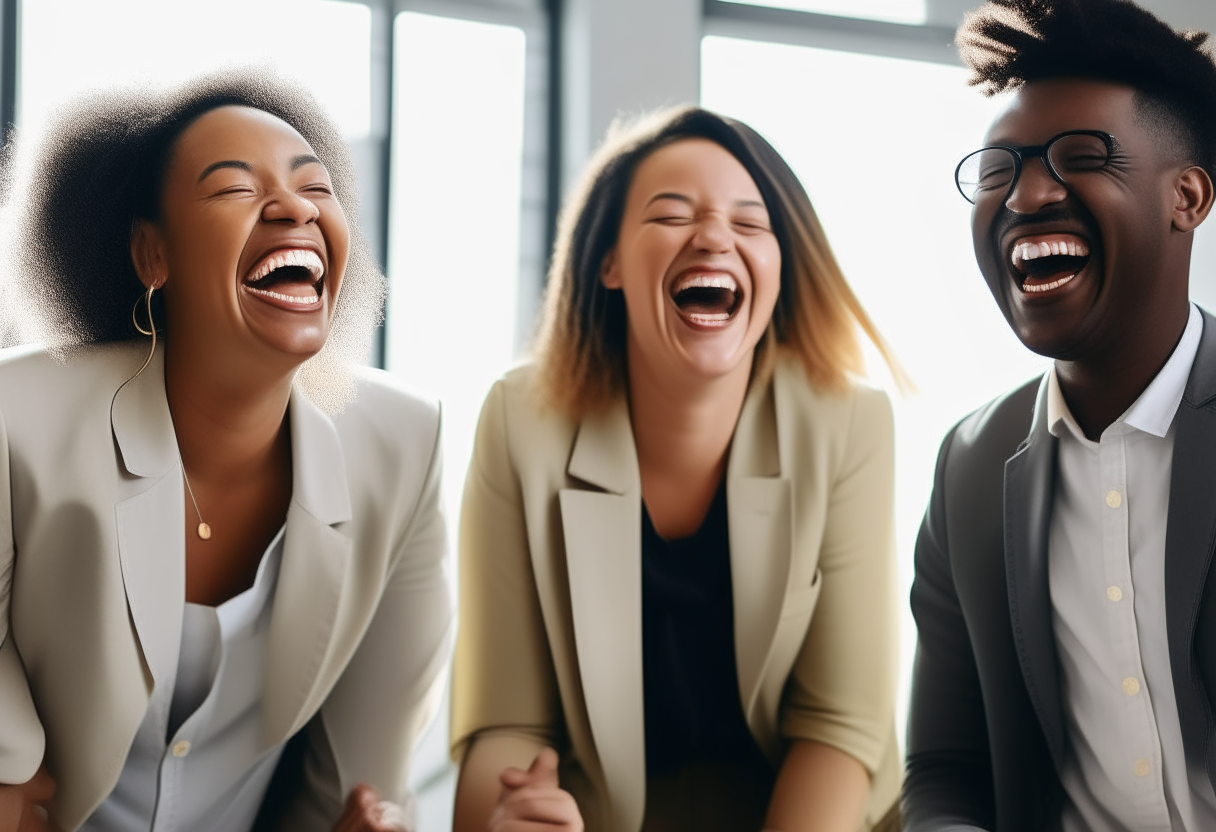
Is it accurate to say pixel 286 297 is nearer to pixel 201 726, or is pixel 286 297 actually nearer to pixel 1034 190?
pixel 201 726

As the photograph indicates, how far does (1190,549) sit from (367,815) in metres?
0.92

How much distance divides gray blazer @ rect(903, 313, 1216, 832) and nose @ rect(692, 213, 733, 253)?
A: 0.38 meters

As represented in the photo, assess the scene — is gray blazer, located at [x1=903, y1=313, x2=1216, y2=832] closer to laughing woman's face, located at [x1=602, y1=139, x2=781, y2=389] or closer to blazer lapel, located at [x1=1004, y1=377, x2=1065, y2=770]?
blazer lapel, located at [x1=1004, y1=377, x2=1065, y2=770]

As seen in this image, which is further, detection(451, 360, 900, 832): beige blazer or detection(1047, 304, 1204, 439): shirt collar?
detection(451, 360, 900, 832): beige blazer

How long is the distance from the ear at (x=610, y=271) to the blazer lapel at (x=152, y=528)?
0.55 meters

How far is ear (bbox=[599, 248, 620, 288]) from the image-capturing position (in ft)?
4.93

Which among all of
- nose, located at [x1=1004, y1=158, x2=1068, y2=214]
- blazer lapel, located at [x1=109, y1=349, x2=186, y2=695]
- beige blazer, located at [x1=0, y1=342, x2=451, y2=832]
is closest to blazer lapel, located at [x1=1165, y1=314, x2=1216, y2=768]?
nose, located at [x1=1004, y1=158, x2=1068, y2=214]

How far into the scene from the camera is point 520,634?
4.84 feet

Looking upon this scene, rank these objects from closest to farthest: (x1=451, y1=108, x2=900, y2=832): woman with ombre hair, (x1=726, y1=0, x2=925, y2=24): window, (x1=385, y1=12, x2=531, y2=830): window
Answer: (x1=451, y1=108, x2=900, y2=832): woman with ombre hair → (x1=385, y1=12, x2=531, y2=830): window → (x1=726, y1=0, x2=925, y2=24): window

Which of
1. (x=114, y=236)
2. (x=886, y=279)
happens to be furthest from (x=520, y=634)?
(x=886, y=279)

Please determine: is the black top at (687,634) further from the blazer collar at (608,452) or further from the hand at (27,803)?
the hand at (27,803)

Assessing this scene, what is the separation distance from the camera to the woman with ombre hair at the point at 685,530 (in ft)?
4.73

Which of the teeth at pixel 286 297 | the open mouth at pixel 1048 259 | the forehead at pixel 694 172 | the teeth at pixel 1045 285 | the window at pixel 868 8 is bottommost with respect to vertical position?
the teeth at pixel 286 297

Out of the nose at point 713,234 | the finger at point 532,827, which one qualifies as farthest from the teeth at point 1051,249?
the finger at point 532,827
